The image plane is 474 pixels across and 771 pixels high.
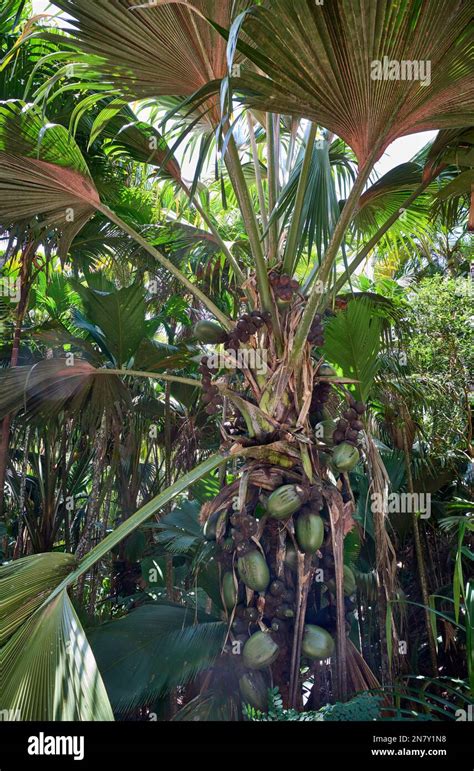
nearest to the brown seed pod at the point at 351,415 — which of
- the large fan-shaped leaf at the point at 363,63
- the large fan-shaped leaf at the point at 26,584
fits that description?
the large fan-shaped leaf at the point at 363,63

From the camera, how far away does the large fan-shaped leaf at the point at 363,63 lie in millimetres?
2275

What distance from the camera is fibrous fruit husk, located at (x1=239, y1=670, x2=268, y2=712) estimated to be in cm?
296

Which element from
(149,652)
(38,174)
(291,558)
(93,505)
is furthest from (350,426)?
(93,505)

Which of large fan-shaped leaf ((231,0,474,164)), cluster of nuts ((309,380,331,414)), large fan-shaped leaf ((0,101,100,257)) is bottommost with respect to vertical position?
cluster of nuts ((309,380,331,414))

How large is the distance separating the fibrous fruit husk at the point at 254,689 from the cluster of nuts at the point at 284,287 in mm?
1774

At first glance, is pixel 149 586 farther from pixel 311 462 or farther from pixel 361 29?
pixel 361 29

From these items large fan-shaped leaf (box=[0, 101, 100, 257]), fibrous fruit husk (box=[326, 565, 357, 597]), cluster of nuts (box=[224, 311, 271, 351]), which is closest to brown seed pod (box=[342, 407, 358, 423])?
cluster of nuts (box=[224, 311, 271, 351])

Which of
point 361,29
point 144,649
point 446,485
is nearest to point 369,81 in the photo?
point 361,29

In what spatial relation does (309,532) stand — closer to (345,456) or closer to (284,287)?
(345,456)

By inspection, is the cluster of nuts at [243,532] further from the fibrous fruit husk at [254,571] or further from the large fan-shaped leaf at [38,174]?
the large fan-shaped leaf at [38,174]

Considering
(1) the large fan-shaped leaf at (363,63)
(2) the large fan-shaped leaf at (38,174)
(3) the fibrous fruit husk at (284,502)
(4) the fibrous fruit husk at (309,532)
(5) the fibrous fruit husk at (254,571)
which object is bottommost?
(5) the fibrous fruit husk at (254,571)

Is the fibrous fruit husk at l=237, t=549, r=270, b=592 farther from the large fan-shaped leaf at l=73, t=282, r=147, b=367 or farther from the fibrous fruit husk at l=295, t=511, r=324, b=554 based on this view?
the large fan-shaped leaf at l=73, t=282, r=147, b=367

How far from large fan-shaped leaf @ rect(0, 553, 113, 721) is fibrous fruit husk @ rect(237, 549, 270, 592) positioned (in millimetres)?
812

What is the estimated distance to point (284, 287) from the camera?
3391 mm
